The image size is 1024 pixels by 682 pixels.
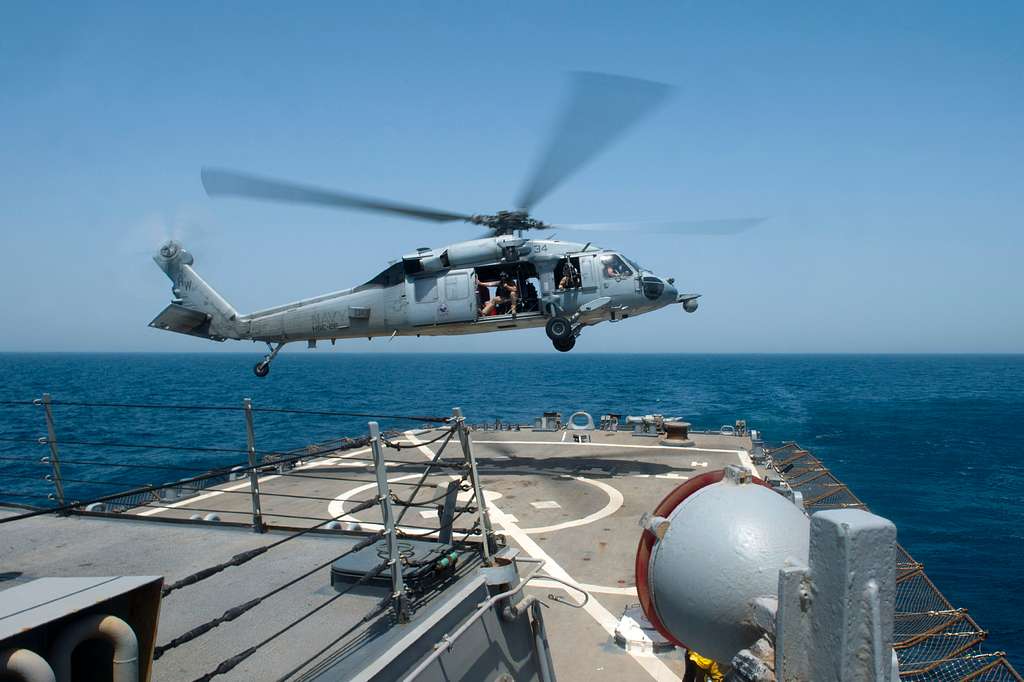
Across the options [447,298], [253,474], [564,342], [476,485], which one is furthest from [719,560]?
[447,298]

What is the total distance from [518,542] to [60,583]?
11.5 m

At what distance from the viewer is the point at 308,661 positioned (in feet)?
13.1

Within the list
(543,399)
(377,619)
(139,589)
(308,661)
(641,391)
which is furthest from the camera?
(641,391)

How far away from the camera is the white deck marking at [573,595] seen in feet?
28.5

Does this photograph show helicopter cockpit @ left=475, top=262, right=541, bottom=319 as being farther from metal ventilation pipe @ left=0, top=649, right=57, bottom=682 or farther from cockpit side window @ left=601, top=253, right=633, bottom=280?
metal ventilation pipe @ left=0, top=649, right=57, bottom=682

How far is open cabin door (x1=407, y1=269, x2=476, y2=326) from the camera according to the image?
18844mm

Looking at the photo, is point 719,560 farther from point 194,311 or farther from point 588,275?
point 194,311

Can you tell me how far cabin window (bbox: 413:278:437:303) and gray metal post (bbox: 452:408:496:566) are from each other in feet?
44.9

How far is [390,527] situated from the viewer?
4582 mm

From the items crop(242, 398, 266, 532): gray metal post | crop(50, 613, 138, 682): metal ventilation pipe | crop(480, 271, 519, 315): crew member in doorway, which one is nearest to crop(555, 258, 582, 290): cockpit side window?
crop(480, 271, 519, 315): crew member in doorway

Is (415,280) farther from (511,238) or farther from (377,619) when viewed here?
(377,619)

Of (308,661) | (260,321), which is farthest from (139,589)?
(260,321)

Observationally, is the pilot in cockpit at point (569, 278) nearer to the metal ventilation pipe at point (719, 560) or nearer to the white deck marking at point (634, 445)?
the white deck marking at point (634, 445)

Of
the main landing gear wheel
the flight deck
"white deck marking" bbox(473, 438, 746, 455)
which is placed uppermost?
the main landing gear wheel
